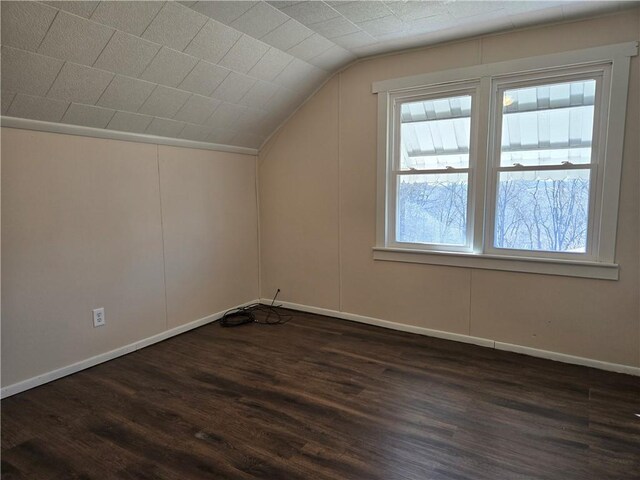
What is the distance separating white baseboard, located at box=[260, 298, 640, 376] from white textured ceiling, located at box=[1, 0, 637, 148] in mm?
2053

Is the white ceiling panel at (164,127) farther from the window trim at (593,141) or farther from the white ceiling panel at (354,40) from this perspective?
the window trim at (593,141)

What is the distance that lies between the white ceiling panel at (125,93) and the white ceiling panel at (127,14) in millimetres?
384

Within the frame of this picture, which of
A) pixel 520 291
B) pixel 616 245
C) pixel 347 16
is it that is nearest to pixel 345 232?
pixel 520 291

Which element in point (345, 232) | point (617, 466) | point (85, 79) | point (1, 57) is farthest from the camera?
point (345, 232)

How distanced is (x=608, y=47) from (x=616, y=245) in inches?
51.0

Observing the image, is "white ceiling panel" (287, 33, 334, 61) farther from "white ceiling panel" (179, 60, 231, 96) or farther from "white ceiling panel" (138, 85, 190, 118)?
"white ceiling panel" (138, 85, 190, 118)

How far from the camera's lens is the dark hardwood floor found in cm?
180

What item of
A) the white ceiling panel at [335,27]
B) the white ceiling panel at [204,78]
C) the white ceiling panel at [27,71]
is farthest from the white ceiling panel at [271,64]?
the white ceiling panel at [27,71]

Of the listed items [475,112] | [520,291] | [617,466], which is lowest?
[617,466]

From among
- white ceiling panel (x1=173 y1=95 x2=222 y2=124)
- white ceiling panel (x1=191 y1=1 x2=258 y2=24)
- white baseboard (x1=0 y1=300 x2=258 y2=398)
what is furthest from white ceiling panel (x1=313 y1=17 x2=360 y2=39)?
white baseboard (x1=0 y1=300 x2=258 y2=398)

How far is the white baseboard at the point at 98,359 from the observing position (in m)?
2.44

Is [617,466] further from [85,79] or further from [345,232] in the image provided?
[85,79]

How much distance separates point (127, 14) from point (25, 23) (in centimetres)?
48

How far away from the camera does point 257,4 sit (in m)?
2.34
